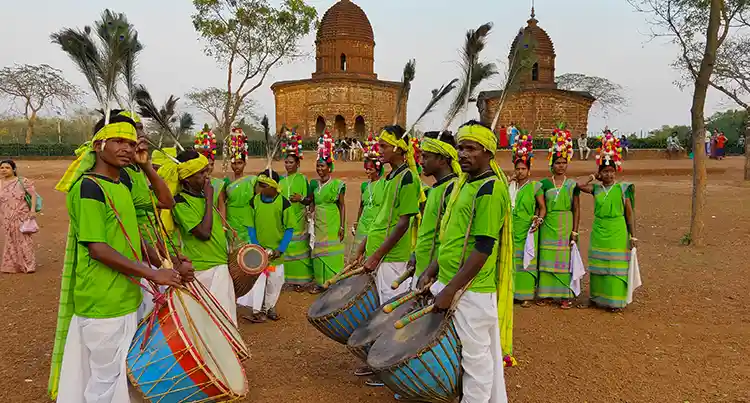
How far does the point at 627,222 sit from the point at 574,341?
1972 mm

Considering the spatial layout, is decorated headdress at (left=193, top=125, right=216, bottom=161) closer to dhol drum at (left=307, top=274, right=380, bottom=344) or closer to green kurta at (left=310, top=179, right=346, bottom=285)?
green kurta at (left=310, top=179, right=346, bottom=285)

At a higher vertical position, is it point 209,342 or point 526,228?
point 526,228

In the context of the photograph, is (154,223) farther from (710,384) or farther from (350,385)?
(710,384)

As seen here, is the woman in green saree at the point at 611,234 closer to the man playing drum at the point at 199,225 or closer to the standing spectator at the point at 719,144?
the man playing drum at the point at 199,225

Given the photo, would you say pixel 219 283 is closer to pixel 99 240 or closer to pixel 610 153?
pixel 99 240

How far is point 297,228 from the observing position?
7.79m

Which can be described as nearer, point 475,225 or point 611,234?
point 475,225

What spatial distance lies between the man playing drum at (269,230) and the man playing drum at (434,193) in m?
2.50

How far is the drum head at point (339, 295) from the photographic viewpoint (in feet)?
14.6

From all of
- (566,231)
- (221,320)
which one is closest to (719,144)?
(566,231)

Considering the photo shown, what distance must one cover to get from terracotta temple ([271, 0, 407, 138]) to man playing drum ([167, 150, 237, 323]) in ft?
106

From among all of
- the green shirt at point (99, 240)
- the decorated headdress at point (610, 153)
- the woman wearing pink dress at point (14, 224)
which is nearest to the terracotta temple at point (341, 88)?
the woman wearing pink dress at point (14, 224)

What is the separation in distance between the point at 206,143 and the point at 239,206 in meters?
1.09

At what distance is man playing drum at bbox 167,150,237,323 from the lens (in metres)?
4.64
